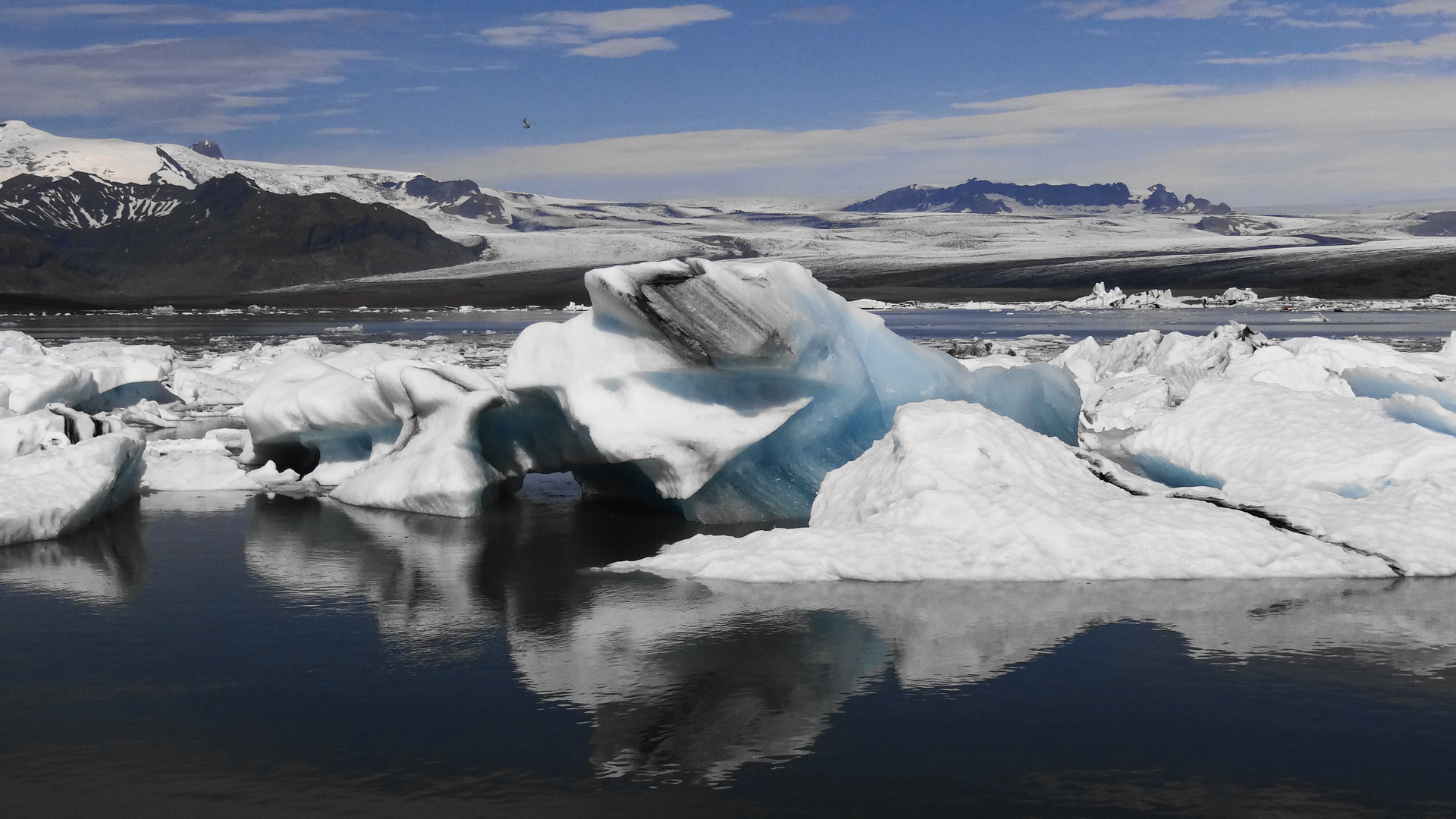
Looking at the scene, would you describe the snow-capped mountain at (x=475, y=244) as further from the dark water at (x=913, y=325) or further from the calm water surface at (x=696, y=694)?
the calm water surface at (x=696, y=694)

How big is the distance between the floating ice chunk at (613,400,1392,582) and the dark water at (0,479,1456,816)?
0.18m

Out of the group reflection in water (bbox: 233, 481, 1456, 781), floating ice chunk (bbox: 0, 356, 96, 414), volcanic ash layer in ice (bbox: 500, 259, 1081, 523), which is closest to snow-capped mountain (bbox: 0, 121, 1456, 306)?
floating ice chunk (bbox: 0, 356, 96, 414)

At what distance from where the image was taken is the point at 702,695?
5141 millimetres

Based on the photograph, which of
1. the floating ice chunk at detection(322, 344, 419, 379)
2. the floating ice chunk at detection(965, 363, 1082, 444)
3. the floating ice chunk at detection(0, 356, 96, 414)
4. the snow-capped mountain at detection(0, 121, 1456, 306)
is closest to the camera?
the floating ice chunk at detection(965, 363, 1082, 444)

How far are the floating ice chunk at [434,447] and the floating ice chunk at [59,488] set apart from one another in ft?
5.73

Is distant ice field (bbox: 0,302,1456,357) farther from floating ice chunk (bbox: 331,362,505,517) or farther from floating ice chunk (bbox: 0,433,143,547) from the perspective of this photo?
floating ice chunk (bbox: 0,433,143,547)

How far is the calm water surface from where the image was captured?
416 cm

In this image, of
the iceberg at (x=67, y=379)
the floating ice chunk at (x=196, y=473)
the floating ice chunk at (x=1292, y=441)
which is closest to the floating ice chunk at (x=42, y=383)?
the iceberg at (x=67, y=379)

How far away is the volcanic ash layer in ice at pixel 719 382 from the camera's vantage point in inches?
329

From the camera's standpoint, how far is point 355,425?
34.8 feet

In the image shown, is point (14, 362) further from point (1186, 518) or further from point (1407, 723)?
point (1407, 723)

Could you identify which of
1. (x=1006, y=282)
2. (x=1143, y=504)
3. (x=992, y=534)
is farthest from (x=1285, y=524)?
(x=1006, y=282)

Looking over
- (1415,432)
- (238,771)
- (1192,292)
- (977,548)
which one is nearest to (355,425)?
(977,548)

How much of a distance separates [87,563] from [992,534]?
5.42m
